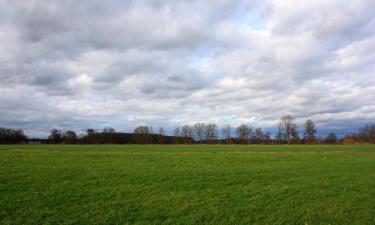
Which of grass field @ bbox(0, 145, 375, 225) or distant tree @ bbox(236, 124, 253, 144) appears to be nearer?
grass field @ bbox(0, 145, 375, 225)

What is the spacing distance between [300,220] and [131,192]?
24.4 ft

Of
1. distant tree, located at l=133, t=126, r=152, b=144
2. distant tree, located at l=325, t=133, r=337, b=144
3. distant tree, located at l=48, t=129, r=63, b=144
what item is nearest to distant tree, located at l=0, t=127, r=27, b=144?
distant tree, located at l=48, t=129, r=63, b=144

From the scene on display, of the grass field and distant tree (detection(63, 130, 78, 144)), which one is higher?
distant tree (detection(63, 130, 78, 144))

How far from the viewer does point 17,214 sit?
33.4 ft

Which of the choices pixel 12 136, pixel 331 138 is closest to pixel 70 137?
pixel 12 136

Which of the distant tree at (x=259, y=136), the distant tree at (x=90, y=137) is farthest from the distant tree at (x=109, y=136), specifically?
the distant tree at (x=259, y=136)

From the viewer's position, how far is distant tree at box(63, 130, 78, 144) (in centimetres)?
17862

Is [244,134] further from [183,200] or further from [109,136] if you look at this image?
[183,200]

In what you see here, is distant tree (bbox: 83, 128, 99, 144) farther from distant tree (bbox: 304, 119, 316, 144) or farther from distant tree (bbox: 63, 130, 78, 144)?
distant tree (bbox: 304, 119, 316, 144)

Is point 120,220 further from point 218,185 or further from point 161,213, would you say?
point 218,185

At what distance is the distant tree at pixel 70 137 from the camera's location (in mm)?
178625

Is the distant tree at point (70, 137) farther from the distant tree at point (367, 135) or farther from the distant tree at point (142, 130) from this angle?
the distant tree at point (367, 135)

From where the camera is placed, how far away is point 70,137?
591ft

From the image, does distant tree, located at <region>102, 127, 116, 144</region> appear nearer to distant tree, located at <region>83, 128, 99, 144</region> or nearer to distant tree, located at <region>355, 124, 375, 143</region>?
distant tree, located at <region>83, 128, 99, 144</region>
